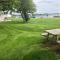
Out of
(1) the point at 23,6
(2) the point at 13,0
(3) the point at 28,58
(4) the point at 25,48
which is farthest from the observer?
(1) the point at 23,6

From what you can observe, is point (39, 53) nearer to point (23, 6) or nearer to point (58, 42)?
point (58, 42)

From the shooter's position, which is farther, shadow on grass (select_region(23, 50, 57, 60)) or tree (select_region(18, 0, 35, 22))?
tree (select_region(18, 0, 35, 22))

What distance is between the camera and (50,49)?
18.7ft

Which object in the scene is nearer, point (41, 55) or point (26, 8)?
point (41, 55)

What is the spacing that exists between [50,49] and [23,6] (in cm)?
807

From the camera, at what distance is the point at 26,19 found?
1377 centimetres

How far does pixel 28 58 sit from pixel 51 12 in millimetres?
9483

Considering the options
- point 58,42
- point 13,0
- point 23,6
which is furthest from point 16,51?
point 23,6

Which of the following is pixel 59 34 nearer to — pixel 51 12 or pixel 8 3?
pixel 8 3

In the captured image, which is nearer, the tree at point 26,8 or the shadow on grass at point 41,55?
the shadow on grass at point 41,55

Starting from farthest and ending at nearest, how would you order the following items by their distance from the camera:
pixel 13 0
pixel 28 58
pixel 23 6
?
1. pixel 23 6
2. pixel 13 0
3. pixel 28 58

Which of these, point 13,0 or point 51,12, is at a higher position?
point 13,0

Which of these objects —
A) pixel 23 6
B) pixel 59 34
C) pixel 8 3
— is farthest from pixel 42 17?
pixel 59 34

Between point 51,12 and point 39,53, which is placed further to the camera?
point 51,12
